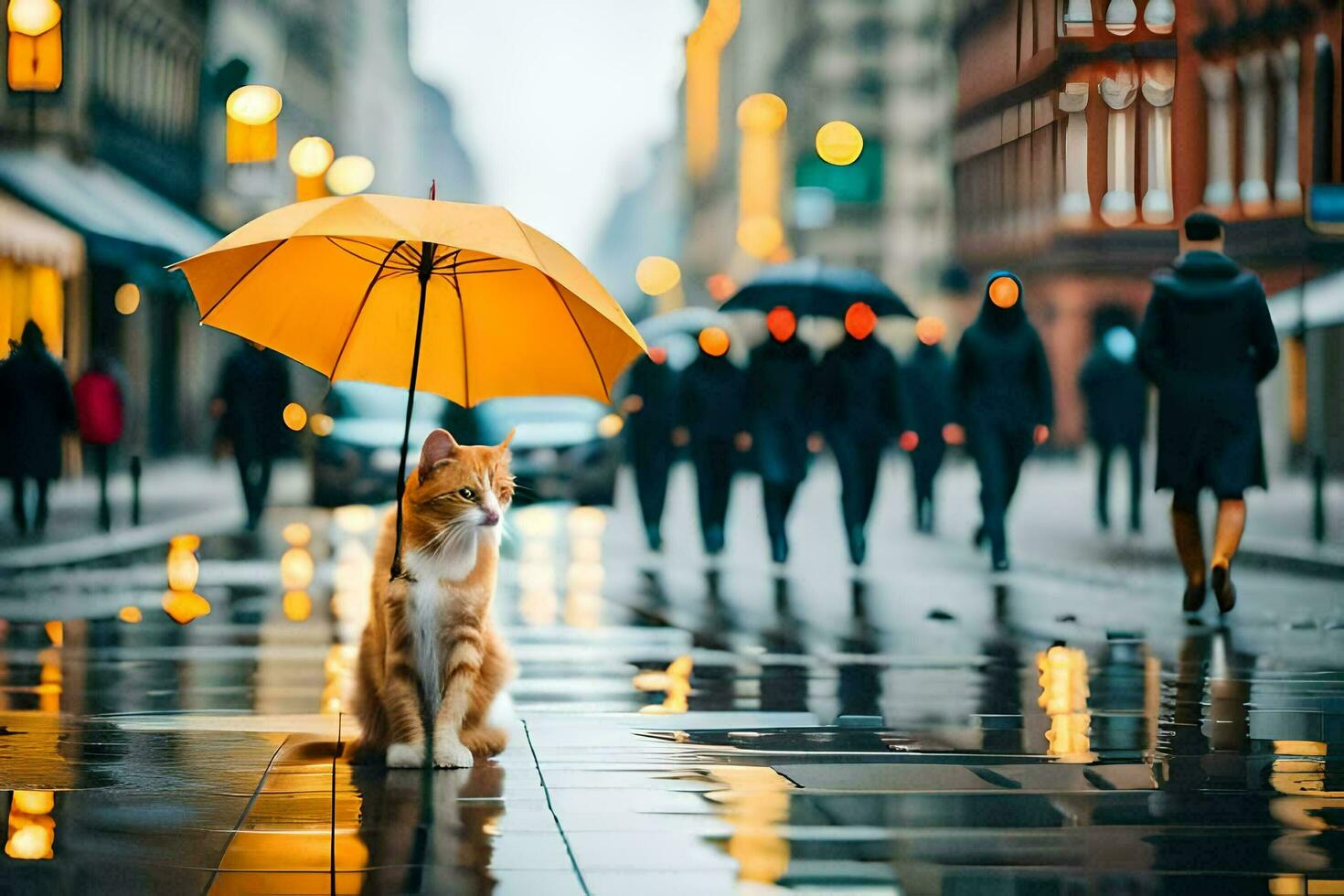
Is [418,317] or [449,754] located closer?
[449,754]

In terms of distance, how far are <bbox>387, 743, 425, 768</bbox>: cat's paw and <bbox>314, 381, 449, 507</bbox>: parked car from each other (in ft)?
46.8

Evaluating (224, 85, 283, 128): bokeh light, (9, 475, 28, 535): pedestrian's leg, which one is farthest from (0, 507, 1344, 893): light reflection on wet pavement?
(224, 85, 283, 128): bokeh light

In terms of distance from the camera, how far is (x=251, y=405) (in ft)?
64.7

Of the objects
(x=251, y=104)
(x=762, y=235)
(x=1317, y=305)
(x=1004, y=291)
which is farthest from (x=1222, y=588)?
(x=762, y=235)

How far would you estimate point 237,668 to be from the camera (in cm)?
966

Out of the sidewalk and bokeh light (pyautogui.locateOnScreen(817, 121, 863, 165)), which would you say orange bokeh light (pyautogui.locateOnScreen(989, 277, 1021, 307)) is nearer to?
the sidewalk

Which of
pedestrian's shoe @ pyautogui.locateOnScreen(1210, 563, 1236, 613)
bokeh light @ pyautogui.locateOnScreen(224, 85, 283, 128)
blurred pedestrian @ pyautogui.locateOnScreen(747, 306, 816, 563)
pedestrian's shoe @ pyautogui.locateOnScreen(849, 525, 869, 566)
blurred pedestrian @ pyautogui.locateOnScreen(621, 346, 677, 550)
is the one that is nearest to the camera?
pedestrian's shoe @ pyautogui.locateOnScreen(1210, 563, 1236, 613)

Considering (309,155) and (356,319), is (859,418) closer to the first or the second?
(309,155)

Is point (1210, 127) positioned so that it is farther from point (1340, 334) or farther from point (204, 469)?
point (204, 469)

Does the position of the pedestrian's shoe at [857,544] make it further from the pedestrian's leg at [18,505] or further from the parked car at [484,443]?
the pedestrian's leg at [18,505]

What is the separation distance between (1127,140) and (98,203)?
21.3 meters

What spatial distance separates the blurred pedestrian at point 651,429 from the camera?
18688 mm

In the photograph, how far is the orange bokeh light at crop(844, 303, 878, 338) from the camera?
1648 cm

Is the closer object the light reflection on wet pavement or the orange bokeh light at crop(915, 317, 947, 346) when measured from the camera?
the light reflection on wet pavement
